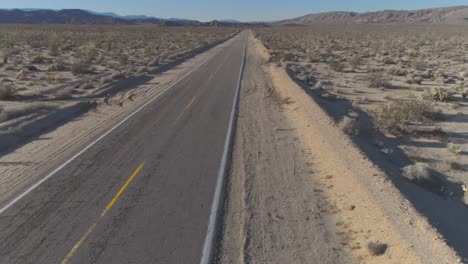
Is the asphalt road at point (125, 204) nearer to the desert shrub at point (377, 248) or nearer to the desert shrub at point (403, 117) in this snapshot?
the desert shrub at point (377, 248)

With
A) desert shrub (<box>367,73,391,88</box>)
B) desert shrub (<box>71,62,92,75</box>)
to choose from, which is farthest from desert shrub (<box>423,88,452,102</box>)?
desert shrub (<box>71,62,92,75</box>)

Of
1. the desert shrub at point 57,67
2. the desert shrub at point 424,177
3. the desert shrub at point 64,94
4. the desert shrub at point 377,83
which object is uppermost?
the desert shrub at point 424,177

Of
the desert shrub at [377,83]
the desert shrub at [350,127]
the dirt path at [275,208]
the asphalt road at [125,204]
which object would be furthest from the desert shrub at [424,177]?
the desert shrub at [377,83]

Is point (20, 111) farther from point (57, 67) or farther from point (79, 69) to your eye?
point (57, 67)

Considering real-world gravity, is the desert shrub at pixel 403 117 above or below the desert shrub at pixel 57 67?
above

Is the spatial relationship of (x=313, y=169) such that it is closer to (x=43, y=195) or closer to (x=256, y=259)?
(x=256, y=259)

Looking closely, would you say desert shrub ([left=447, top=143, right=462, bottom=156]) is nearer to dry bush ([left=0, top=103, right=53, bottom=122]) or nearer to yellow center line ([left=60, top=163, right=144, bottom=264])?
yellow center line ([left=60, top=163, right=144, bottom=264])

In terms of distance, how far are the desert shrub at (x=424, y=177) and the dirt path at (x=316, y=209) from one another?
107cm

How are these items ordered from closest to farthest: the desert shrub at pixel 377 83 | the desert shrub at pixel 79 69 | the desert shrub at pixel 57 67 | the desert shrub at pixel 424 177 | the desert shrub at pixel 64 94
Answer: the desert shrub at pixel 424 177
the desert shrub at pixel 64 94
the desert shrub at pixel 377 83
the desert shrub at pixel 79 69
the desert shrub at pixel 57 67

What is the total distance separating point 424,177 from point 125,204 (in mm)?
7511

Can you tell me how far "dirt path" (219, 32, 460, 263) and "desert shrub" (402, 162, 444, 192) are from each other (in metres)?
1.07

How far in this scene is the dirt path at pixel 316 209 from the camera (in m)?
6.74

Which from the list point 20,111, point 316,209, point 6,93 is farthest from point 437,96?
point 6,93

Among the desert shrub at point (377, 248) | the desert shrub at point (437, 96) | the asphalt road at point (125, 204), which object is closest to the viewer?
the desert shrub at point (377, 248)
